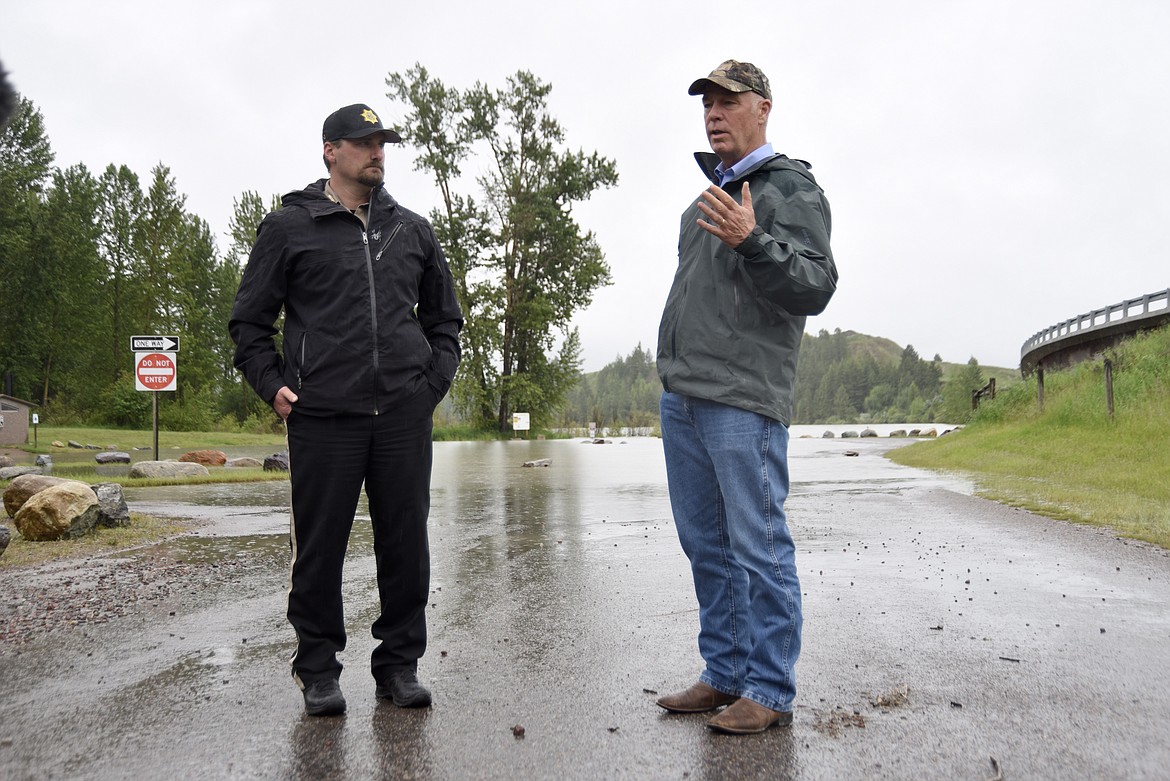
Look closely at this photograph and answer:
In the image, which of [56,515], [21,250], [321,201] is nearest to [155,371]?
[56,515]

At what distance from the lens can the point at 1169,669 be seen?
12.2ft

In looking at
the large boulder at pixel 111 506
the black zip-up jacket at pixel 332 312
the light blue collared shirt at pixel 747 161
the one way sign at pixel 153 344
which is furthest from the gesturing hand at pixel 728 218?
the one way sign at pixel 153 344

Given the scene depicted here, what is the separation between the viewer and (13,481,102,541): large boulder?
24.4 feet

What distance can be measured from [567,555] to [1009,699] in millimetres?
4105

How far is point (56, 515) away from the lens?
7488mm

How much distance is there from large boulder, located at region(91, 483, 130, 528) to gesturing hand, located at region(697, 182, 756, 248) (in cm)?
676

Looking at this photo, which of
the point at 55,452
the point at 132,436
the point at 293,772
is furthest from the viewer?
the point at 132,436

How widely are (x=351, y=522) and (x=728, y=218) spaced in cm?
183

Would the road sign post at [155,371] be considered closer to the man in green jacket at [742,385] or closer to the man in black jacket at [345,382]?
the man in black jacket at [345,382]

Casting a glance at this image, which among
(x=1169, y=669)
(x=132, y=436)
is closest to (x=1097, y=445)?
(x=1169, y=669)

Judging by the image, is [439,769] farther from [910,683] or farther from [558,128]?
[558,128]

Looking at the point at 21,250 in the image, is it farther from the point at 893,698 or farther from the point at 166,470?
the point at 893,698

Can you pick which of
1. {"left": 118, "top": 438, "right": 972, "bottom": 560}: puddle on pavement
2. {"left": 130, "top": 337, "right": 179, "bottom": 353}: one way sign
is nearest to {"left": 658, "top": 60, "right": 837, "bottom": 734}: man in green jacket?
{"left": 118, "top": 438, "right": 972, "bottom": 560}: puddle on pavement

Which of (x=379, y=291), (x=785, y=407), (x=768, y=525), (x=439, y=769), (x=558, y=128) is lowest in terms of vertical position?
(x=439, y=769)
